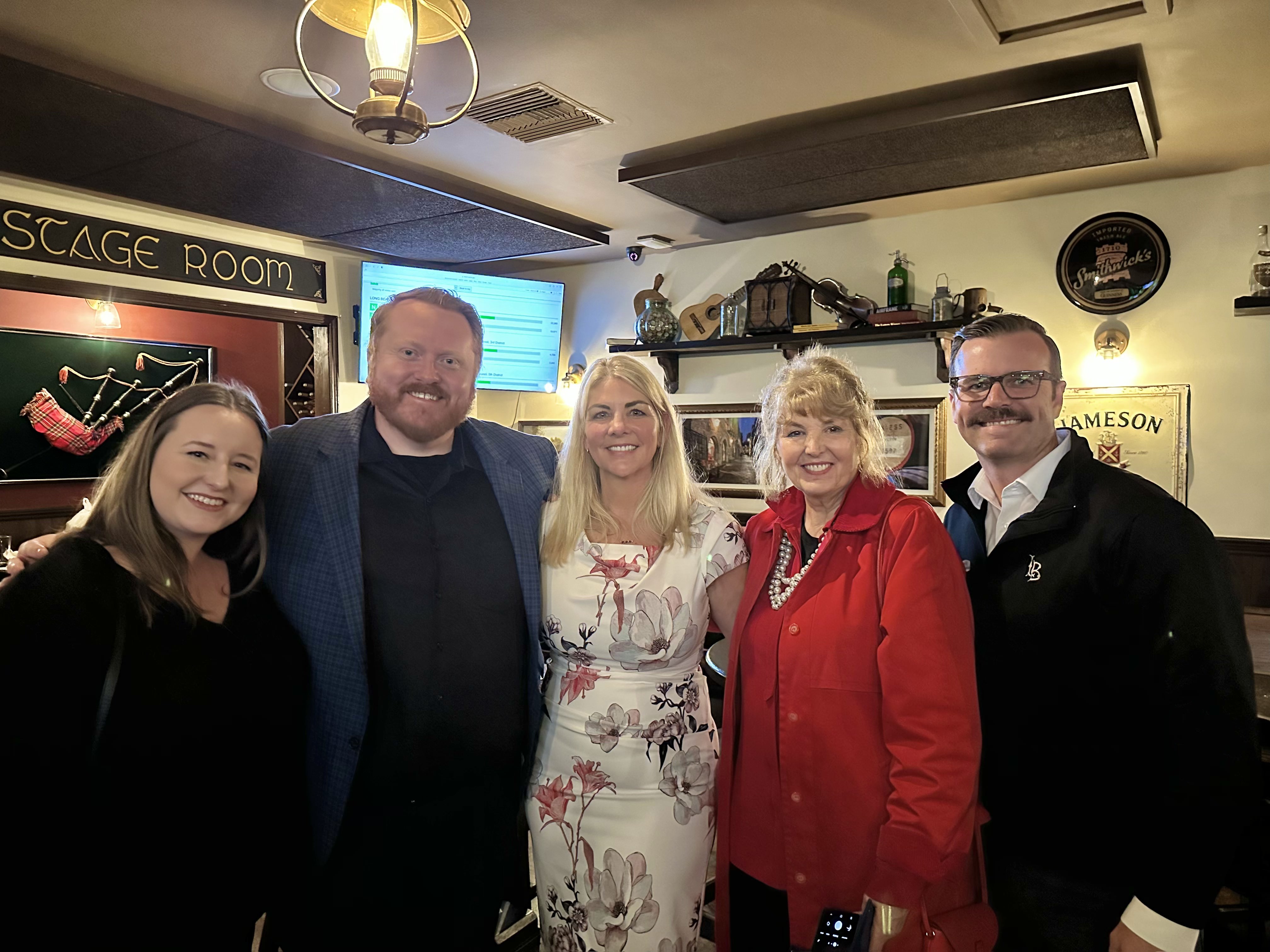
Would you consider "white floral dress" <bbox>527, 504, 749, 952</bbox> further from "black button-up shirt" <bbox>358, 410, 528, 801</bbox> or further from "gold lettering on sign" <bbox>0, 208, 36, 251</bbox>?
"gold lettering on sign" <bbox>0, 208, 36, 251</bbox>

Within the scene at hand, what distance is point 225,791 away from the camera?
1.44 m

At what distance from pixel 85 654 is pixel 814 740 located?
1261mm

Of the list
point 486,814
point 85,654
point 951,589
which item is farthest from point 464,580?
point 951,589

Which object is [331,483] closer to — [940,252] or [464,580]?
[464,580]

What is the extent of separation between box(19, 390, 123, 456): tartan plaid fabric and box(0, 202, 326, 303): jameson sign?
70 centimetres

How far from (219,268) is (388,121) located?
10.9ft

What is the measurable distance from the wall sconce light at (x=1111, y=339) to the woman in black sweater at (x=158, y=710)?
3814 mm

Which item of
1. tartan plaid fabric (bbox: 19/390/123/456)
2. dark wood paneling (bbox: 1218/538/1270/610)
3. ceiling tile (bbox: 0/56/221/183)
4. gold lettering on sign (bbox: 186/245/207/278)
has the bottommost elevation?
dark wood paneling (bbox: 1218/538/1270/610)

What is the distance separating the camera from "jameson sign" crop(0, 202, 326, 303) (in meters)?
3.85

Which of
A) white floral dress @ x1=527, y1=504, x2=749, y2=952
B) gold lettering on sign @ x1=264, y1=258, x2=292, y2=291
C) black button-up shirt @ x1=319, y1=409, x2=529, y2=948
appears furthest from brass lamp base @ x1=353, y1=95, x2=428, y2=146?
gold lettering on sign @ x1=264, y1=258, x2=292, y2=291

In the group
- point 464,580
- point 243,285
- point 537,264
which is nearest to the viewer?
point 464,580

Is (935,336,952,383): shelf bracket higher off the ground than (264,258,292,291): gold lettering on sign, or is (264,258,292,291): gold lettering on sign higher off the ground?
(264,258,292,291): gold lettering on sign

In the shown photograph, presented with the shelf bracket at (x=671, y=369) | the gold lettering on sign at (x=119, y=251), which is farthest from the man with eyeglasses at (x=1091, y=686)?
the gold lettering on sign at (x=119, y=251)

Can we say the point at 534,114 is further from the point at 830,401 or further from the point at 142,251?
the point at 142,251
